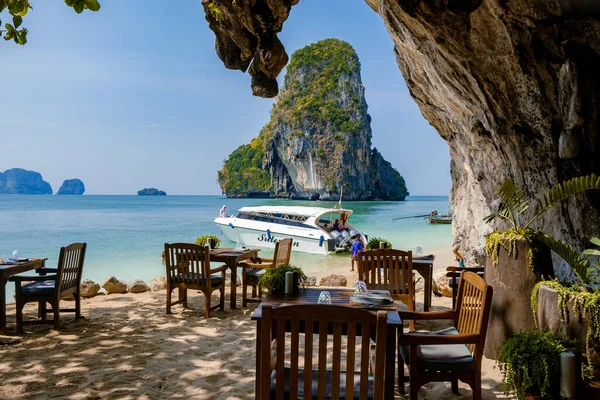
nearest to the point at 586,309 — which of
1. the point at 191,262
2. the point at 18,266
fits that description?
the point at 191,262

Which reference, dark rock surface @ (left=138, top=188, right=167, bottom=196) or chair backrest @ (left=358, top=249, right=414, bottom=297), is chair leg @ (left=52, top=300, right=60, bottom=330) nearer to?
chair backrest @ (left=358, top=249, right=414, bottom=297)

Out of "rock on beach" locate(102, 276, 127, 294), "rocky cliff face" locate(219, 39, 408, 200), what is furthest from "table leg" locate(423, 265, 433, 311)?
"rocky cliff face" locate(219, 39, 408, 200)

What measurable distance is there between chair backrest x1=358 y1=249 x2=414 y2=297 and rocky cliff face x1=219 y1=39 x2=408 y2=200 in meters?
67.2

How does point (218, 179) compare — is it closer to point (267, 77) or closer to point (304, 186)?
point (304, 186)

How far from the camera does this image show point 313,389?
7.50 ft

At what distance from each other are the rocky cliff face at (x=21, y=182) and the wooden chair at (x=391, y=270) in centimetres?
17958

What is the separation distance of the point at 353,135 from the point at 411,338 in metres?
73.2

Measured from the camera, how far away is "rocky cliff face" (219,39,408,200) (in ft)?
243

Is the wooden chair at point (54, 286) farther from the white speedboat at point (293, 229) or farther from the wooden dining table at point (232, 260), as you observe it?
the white speedboat at point (293, 229)

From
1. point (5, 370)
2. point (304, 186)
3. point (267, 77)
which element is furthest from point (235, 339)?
point (304, 186)

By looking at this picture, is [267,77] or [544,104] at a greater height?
[267,77]

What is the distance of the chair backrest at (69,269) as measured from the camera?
5.07 metres

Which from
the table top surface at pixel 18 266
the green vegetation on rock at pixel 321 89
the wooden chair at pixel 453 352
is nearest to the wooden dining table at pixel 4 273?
the table top surface at pixel 18 266

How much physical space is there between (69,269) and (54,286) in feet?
1.06
